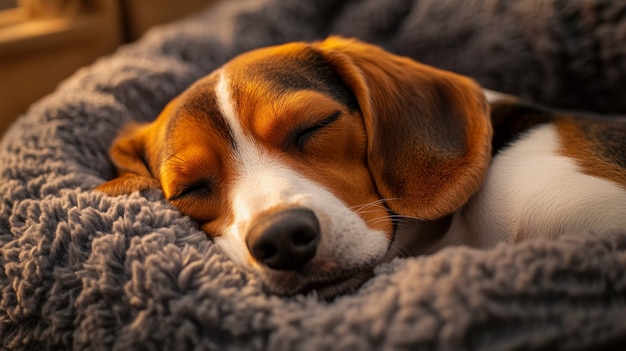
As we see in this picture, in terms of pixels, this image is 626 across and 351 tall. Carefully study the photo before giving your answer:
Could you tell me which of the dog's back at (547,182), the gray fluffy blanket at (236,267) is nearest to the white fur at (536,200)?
the dog's back at (547,182)

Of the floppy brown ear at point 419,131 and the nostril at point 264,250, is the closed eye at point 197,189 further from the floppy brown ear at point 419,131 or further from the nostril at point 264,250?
the floppy brown ear at point 419,131

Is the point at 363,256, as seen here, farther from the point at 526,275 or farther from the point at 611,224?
the point at 611,224

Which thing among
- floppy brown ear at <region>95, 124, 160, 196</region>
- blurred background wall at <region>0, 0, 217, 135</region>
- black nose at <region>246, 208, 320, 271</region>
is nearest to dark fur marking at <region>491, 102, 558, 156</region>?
black nose at <region>246, 208, 320, 271</region>

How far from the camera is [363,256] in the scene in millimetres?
1370

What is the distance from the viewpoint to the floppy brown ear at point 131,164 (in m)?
1.69

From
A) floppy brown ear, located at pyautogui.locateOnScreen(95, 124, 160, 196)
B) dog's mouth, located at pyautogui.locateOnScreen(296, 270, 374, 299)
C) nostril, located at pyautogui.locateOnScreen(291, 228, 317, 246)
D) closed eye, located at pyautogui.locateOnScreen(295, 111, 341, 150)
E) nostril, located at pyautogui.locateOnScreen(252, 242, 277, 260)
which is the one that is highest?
closed eye, located at pyautogui.locateOnScreen(295, 111, 341, 150)

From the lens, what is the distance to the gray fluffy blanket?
1065 millimetres

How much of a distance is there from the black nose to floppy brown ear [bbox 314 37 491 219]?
1.35 ft

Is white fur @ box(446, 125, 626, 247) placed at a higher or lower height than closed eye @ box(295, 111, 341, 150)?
lower

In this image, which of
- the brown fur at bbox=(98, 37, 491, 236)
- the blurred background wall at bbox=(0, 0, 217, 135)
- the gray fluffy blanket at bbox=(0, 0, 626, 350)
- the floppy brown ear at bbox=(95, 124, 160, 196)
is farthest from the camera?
the blurred background wall at bbox=(0, 0, 217, 135)

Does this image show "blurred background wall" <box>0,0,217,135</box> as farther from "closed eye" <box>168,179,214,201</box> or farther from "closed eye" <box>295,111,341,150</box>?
"closed eye" <box>295,111,341,150</box>

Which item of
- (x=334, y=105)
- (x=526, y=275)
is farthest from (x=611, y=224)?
(x=334, y=105)

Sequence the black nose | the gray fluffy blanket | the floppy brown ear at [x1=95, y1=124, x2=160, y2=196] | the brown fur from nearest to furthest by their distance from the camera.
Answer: the gray fluffy blanket
the black nose
the brown fur
the floppy brown ear at [x1=95, y1=124, x2=160, y2=196]

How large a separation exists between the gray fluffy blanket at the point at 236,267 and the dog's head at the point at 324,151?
92mm
